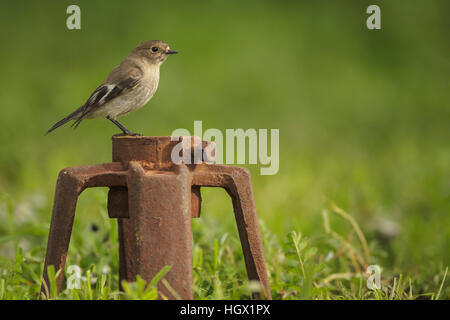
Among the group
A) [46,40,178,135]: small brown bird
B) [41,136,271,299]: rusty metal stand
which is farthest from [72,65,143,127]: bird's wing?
[41,136,271,299]: rusty metal stand

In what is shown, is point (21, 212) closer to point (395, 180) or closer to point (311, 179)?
point (311, 179)

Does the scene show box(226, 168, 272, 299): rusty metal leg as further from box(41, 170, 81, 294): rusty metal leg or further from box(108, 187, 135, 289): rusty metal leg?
box(41, 170, 81, 294): rusty metal leg

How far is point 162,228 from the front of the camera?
2.22 metres

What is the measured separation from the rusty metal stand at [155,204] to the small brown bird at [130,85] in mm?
303

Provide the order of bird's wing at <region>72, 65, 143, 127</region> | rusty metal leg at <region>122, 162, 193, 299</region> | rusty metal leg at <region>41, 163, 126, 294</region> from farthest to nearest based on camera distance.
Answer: bird's wing at <region>72, 65, 143, 127</region>, rusty metal leg at <region>41, 163, 126, 294</region>, rusty metal leg at <region>122, 162, 193, 299</region>

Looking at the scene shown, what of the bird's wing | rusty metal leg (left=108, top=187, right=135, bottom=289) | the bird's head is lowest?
rusty metal leg (left=108, top=187, right=135, bottom=289)

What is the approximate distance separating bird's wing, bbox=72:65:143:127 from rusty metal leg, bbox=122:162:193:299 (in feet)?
1.94

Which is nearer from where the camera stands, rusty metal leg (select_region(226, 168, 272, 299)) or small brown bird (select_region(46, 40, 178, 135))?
rusty metal leg (select_region(226, 168, 272, 299))

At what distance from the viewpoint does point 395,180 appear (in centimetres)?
548

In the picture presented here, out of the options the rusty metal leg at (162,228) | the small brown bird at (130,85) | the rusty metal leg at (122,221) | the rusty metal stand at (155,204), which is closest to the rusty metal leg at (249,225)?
the rusty metal stand at (155,204)

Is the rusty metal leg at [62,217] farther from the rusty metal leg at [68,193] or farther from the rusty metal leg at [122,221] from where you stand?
the rusty metal leg at [122,221]

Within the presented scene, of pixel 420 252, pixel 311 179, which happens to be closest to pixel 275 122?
pixel 311 179

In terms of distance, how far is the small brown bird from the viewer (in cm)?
270

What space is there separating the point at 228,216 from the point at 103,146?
2266 millimetres
